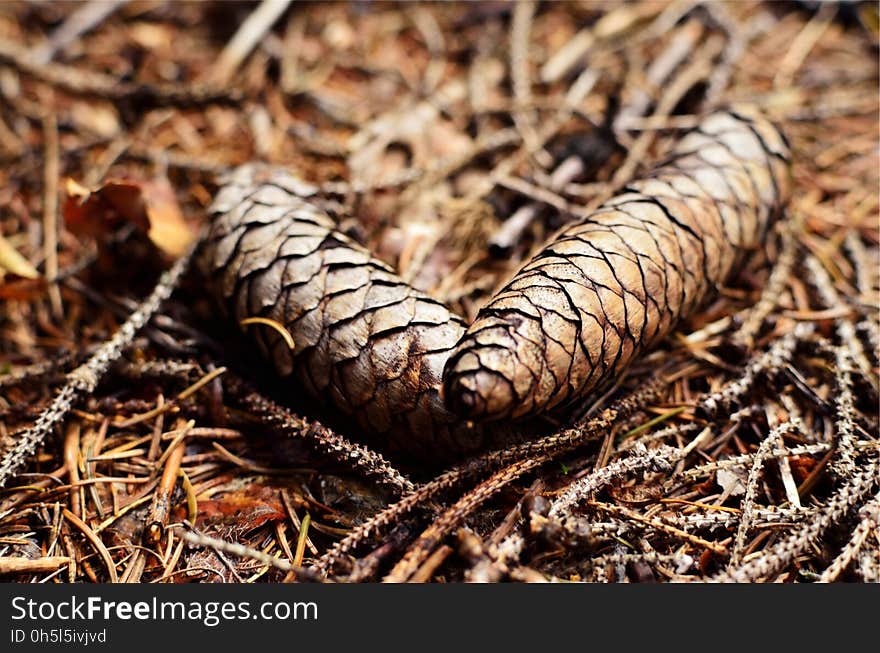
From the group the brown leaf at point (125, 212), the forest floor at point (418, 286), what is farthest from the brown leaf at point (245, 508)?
the brown leaf at point (125, 212)

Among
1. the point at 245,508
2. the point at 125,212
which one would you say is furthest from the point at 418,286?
the point at 125,212

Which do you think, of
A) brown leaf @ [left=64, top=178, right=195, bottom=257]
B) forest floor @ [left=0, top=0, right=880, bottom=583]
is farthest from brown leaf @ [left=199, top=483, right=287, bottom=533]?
brown leaf @ [left=64, top=178, right=195, bottom=257]

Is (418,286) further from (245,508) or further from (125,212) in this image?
(125,212)

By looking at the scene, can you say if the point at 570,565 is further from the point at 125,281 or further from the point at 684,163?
the point at 125,281

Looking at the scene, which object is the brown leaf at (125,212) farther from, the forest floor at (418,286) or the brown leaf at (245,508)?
the brown leaf at (245,508)

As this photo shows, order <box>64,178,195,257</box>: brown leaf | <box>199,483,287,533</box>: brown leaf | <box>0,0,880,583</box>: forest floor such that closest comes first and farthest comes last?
<box>0,0,880,583</box>: forest floor, <box>199,483,287,533</box>: brown leaf, <box>64,178,195,257</box>: brown leaf

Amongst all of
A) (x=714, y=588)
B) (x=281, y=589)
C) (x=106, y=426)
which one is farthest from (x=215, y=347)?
(x=714, y=588)

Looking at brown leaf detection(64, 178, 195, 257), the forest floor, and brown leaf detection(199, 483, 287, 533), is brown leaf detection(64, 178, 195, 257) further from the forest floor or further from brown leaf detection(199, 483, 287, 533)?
brown leaf detection(199, 483, 287, 533)

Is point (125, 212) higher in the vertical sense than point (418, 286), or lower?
higher
